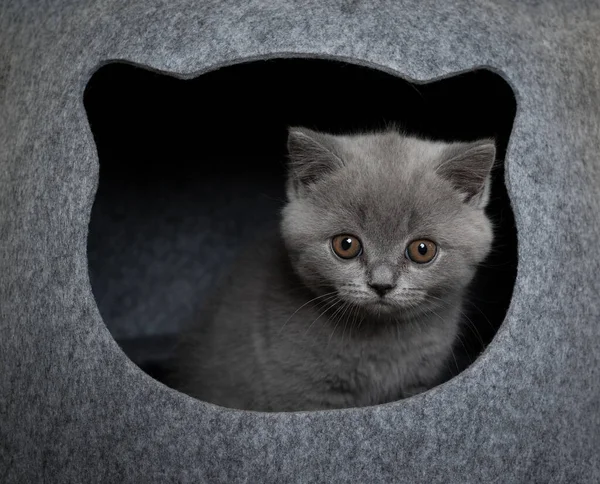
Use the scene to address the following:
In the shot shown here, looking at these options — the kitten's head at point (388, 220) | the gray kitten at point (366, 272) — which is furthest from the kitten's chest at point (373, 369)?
the kitten's head at point (388, 220)

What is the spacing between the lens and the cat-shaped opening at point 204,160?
1885 mm

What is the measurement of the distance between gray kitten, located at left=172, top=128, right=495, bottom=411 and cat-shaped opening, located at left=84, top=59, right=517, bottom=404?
0.43 metres

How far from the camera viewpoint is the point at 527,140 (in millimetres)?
1181

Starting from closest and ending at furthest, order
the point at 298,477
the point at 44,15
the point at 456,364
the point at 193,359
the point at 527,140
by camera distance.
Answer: the point at 298,477, the point at 527,140, the point at 44,15, the point at 456,364, the point at 193,359

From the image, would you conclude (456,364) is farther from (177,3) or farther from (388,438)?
(177,3)

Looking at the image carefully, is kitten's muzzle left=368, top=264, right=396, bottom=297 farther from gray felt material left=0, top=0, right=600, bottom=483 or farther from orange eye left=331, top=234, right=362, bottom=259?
gray felt material left=0, top=0, right=600, bottom=483

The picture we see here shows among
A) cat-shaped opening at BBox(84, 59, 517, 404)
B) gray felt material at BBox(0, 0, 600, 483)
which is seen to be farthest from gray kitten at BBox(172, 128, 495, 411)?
cat-shaped opening at BBox(84, 59, 517, 404)

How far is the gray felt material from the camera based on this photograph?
108 cm

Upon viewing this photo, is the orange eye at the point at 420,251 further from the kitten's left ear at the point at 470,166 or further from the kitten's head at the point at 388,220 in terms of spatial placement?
the kitten's left ear at the point at 470,166

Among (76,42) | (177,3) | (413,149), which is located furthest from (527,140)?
(76,42)

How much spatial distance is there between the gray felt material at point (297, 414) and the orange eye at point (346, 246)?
0.29 meters

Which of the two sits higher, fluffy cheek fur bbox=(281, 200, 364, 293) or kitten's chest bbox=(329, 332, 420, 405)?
fluffy cheek fur bbox=(281, 200, 364, 293)

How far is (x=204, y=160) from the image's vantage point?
2141 mm

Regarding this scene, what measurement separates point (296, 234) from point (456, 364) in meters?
0.47
